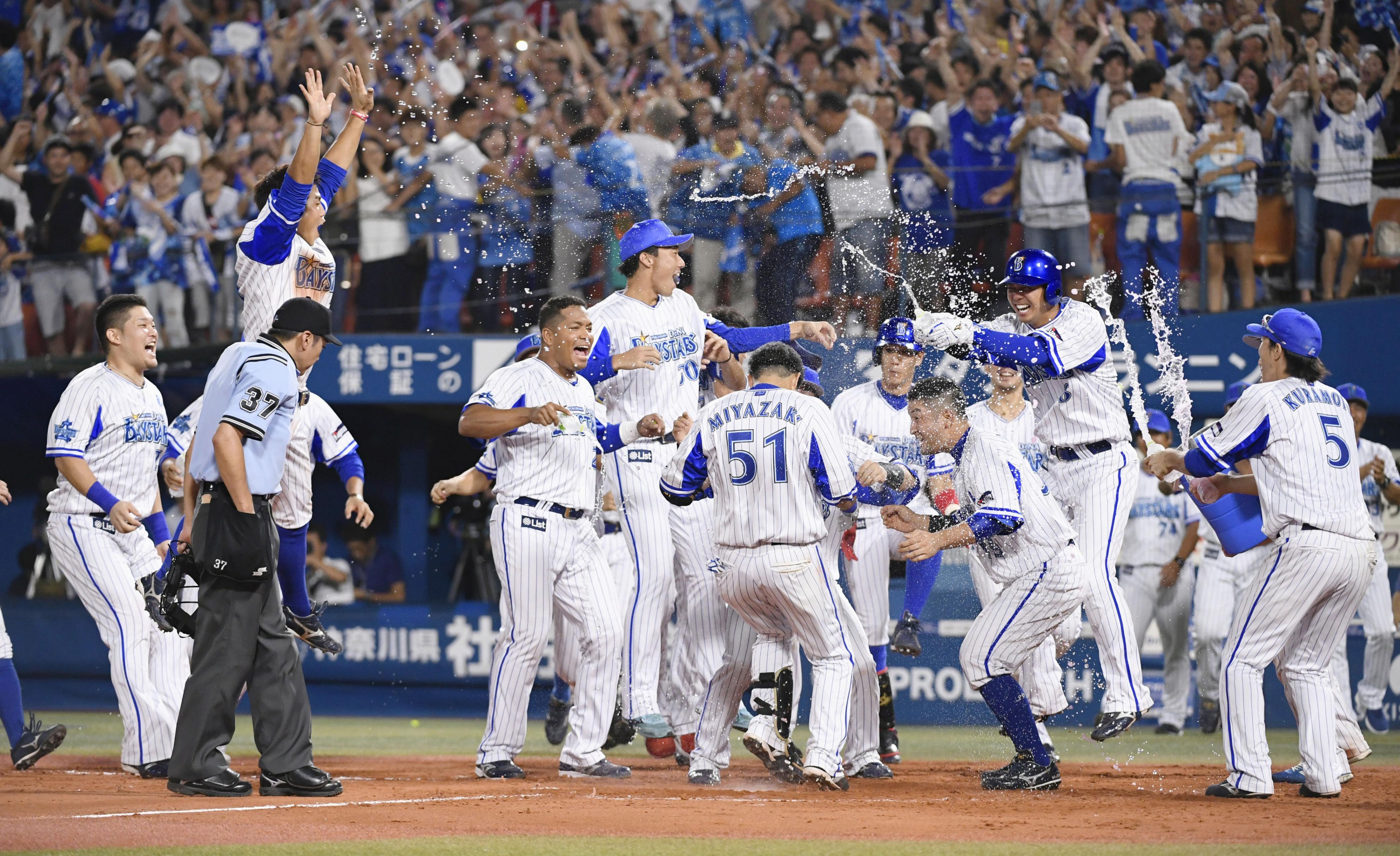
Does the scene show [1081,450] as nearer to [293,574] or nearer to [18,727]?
[293,574]

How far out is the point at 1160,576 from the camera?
10836mm

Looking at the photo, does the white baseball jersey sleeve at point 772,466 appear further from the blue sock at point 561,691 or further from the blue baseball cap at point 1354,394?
the blue baseball cap at point 1354,394

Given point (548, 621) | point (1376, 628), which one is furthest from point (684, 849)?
point (1376, 628)

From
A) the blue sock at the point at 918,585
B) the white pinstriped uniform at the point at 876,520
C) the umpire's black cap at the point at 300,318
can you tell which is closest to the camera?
the umpire's black cap at the point at 300,318

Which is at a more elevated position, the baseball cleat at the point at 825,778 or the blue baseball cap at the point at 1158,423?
the blue baseball cap at the point at 1158,423

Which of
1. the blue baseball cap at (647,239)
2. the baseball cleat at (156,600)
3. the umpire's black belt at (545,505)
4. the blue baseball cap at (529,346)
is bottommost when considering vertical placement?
the baseball cleat at (156,600)

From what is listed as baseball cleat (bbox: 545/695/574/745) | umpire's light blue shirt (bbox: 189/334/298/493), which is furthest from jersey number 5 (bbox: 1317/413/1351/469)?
baseball cleat (bbox: 545/695/574/745)

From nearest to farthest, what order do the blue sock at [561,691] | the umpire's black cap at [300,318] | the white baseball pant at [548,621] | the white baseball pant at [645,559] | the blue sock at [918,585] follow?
1. the umpire's black cap at [300,318]
2. the white baseball pant at [548,621]
3. the white baseball pant at [645,559]
4. the blue sock at [918,585]
5. the blue sock at [561,691]

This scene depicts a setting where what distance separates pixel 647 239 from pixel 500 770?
282cm

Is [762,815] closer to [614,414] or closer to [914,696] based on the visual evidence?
[614,414]

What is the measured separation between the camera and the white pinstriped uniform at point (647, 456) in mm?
7359

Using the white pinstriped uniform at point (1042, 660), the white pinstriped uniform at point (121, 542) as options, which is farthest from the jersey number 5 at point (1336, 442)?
the white pinstriped uniform at point (121, 542)

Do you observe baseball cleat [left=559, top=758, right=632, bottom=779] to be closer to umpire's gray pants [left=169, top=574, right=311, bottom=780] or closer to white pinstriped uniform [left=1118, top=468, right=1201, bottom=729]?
umpire's gray pants [left=169, top=574, right=311, bottom=780]

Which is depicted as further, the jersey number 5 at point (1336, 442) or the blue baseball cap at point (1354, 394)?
the blue baseball cap at point (1354, 394)
